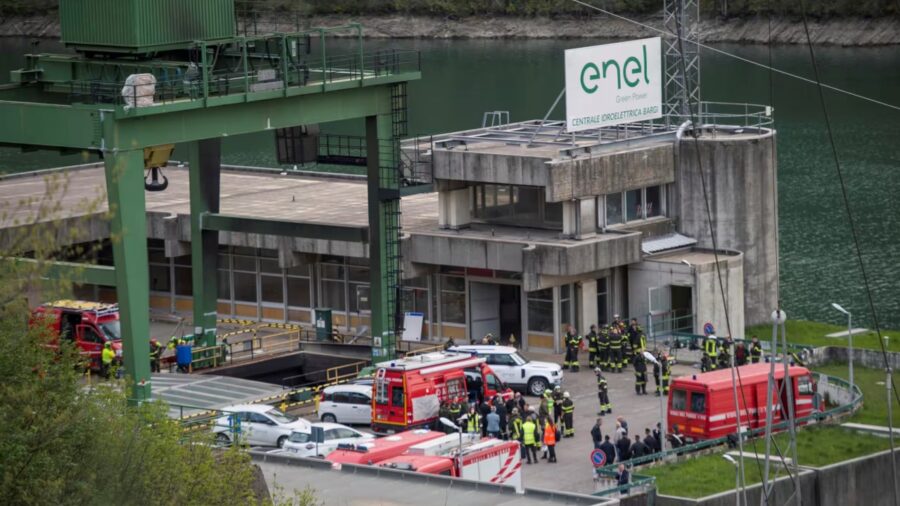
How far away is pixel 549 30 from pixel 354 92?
87.1 m

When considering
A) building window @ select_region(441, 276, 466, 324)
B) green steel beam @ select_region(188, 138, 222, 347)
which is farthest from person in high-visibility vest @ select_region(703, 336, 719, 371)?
green steel beam @ select_region(188, 138, 222, 347)

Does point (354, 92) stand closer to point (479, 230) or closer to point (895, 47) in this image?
point (479, 230)

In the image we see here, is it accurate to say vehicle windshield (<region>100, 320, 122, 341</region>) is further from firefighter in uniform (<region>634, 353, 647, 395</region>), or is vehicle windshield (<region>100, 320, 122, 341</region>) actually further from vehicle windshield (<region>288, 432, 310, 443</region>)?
firefighter in uniform (<region>634, 353, 647, 395</region>)

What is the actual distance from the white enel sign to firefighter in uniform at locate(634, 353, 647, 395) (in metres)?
8.31

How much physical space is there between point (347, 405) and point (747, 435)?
8.52 meters

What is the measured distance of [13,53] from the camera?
131 m

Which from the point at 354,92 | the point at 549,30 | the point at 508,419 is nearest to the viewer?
the point at 508,419

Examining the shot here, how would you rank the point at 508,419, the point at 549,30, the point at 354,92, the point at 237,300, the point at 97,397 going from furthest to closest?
the point at 549,30 < the point at 237,300 < the point at 354,92 < the point at 508,419 < the point at 97,397

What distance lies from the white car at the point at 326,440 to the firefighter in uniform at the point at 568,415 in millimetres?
4011

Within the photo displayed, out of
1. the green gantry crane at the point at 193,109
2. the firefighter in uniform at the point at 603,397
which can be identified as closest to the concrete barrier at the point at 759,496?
the firefighter in uniform at the point at 603,397

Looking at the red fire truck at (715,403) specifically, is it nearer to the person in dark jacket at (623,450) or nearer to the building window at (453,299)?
the person in dark jacket at (623,450)

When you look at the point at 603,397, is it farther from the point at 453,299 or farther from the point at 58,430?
the point at 58,430

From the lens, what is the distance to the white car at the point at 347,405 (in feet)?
128

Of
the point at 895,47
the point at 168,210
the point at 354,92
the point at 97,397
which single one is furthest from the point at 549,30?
the point at 97,397
